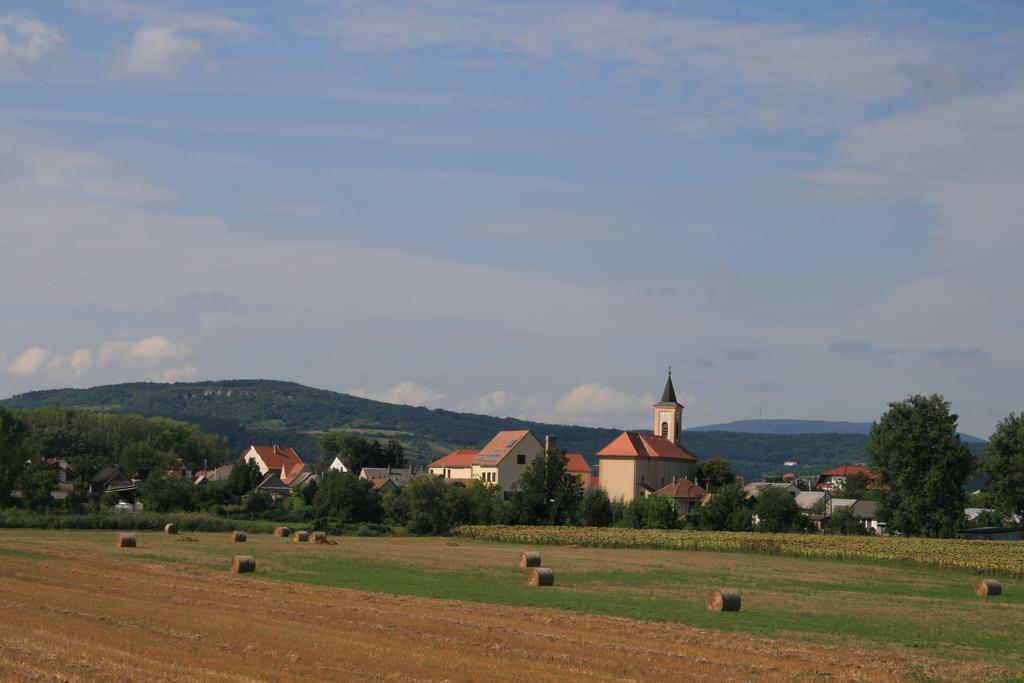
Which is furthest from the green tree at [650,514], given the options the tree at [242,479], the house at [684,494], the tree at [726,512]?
the tree at [242,479]

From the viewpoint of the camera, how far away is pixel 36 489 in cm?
9444

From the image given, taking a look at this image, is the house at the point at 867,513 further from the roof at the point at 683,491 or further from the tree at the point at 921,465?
the tree at the point at 921,465

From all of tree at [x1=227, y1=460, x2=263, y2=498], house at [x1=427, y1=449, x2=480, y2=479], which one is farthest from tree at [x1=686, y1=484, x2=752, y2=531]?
house at [x1=427, y1=449, x2=480, y2=479]

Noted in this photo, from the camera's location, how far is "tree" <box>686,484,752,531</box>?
10031 centimetres

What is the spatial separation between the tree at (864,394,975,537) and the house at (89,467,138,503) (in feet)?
320

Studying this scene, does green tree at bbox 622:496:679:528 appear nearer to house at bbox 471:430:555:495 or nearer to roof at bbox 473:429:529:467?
house at bbox 471:430:555:495

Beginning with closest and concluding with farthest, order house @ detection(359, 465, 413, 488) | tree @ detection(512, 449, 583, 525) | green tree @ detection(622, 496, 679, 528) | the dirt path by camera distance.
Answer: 1. the dirt path
2. tree @ detection(512, 449, 583, 525)
3. green tree @ detection(622, 496, 679, 528)
4. house @ detection(359, 465, 413, 488)

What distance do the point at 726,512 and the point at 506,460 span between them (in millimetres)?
38750

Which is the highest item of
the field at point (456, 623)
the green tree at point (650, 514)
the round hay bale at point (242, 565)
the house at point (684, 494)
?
the house at point (684, 494)

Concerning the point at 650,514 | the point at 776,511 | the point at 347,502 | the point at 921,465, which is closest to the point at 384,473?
the point at 347,502

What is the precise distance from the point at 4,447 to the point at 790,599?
73.5 meters

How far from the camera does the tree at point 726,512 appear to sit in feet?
329

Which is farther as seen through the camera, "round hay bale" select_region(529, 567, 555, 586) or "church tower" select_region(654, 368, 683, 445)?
"church tower" select_region(654, 368, 683, 445)

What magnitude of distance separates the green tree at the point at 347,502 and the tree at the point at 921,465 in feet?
136
